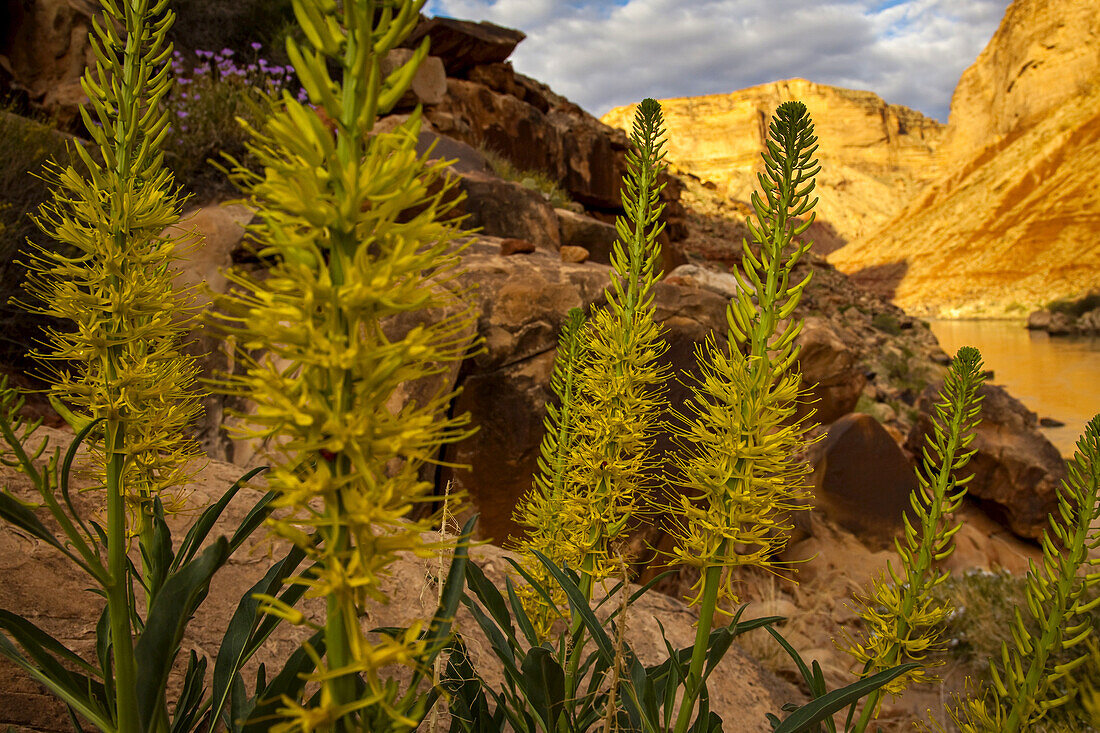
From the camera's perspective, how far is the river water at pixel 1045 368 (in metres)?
15.6

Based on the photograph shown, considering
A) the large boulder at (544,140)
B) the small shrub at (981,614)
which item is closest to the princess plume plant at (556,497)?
the small shrub at (981,614)

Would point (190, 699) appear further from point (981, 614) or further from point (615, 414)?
point (981, 614)

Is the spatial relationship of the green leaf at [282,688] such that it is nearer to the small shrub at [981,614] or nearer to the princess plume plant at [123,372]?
the princess plume plant at [123,372]

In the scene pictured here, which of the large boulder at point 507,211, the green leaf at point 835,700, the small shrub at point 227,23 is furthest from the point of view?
the small shrub at point 227,23

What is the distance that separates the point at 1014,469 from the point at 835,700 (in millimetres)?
9132

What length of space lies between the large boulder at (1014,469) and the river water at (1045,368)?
198 centimetres

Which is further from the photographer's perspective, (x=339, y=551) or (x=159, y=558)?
(x=159, y=558)

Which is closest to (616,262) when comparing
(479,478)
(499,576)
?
(499,576)

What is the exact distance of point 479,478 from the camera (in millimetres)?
5164

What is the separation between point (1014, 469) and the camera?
8461 mm

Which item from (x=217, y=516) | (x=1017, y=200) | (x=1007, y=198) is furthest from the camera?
(x=1007, y=198)

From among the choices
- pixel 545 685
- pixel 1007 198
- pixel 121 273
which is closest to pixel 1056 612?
pixel 545 685

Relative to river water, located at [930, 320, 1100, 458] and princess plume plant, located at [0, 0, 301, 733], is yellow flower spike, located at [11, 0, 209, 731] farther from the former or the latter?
river water, located at [930, 320, 1100, 458]

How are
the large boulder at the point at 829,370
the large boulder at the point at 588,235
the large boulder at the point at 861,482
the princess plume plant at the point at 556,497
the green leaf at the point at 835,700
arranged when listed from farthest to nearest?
the large boulder at the point at 588,235 < the large boulder at the point at 829,370 < the large boulder at the point at 861,482 < the princess plume plant at the point at 556,497 < the green leaf at the point at 835,700
